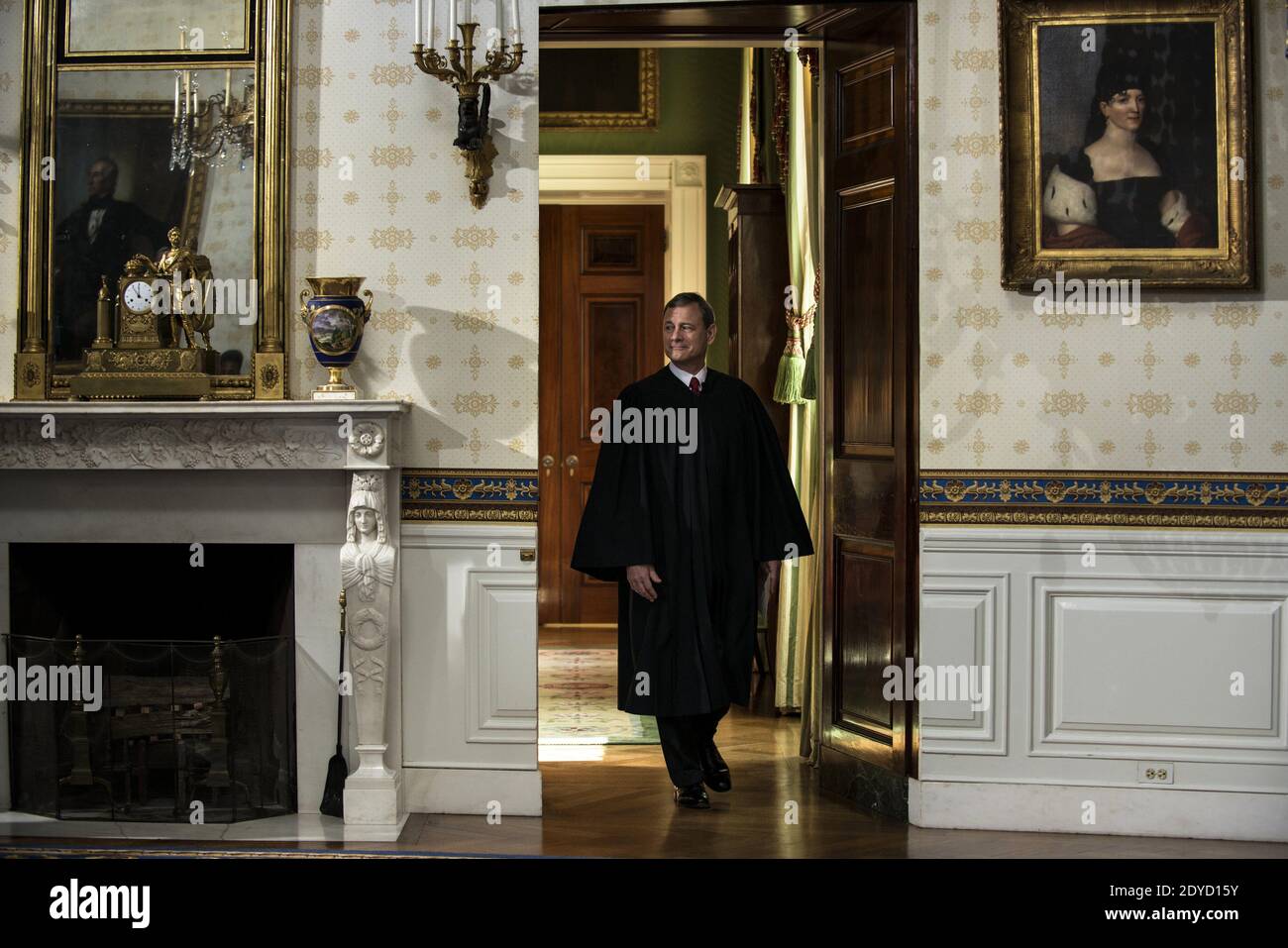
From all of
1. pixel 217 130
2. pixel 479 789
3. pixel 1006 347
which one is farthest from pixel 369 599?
pixel 1006 347

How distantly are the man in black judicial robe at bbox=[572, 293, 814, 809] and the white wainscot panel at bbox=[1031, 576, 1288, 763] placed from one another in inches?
35.9

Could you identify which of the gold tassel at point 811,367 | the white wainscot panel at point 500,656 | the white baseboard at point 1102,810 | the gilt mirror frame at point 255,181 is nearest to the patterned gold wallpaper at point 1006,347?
the white baseboard at point 1102,810

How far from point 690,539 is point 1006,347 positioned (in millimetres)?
1230

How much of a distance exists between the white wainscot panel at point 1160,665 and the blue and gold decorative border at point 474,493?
172 centimetres

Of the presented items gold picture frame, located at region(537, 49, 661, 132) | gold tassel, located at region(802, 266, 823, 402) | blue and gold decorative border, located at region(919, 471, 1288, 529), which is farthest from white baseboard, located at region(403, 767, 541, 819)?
gold picture frame, located at region(537, 49, 661, 132)

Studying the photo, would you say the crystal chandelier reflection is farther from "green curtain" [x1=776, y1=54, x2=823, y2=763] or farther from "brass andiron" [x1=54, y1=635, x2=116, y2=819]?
"green curtain" [x1=776, y1=54, x2=823, y2=763]

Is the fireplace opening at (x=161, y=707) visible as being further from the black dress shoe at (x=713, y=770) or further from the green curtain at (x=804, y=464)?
the green curtain at (x=804, y=464)

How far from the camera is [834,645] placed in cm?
502

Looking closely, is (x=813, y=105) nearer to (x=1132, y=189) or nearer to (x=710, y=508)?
(x=1132, y=189)

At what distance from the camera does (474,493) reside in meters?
4.63

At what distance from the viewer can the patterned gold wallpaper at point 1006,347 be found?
14.7 ft

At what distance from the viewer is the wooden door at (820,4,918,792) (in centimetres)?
457

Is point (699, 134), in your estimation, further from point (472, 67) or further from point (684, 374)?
point (472, 67)

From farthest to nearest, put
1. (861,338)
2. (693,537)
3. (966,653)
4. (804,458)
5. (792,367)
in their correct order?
1. (792,367)
2. (804,458)
3. (861,338)
4. (693,537)
5. (966,653)
